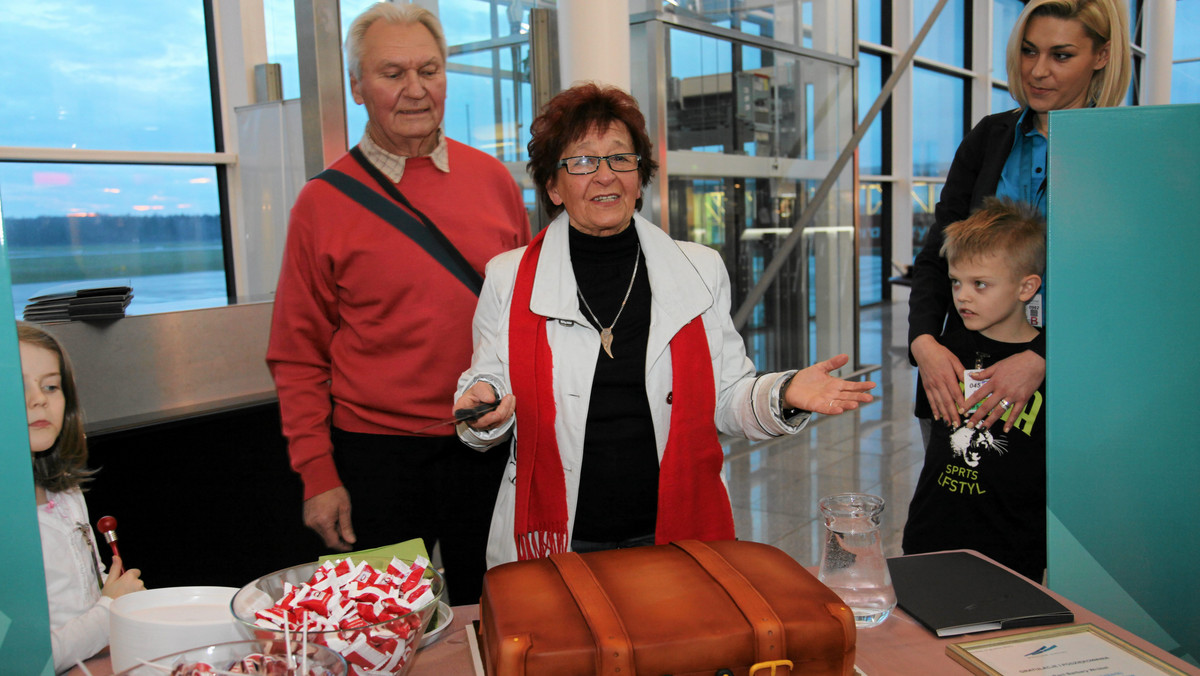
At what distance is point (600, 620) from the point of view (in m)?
0.98

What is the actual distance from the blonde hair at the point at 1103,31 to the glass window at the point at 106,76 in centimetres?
461

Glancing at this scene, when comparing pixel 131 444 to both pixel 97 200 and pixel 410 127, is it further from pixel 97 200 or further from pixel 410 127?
pixel 97 200

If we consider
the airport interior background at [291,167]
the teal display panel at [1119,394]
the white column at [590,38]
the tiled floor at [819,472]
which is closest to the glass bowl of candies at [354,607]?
the teal display panel at [1119,394]

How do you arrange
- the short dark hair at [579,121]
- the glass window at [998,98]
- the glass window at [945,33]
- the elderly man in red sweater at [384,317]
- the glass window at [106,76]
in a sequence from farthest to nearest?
the glass window at [998,98]
the glass window at [945,33]
the glass window at [106,76]
the elderly man in red sweater at [384,317]
the short dark hair at [579,121]

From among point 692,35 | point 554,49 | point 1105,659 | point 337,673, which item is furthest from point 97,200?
point 1105,659

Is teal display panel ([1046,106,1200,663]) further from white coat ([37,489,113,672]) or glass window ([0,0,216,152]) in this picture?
glass window ([0,0,216,152])

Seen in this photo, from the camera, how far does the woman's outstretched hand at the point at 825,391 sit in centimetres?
142

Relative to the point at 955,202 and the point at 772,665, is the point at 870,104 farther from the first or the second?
the point at 772,665

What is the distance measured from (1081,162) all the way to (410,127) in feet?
4.46

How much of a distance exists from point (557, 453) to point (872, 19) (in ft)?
37.1

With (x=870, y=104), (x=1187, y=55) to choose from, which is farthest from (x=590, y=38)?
(x=1187, y=55)

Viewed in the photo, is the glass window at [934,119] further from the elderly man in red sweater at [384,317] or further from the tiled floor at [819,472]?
the elderly man in red sweater at [384,317]

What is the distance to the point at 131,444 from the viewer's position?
2.56m

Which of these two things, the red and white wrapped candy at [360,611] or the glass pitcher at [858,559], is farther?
the glass pitcher at [858,559]
